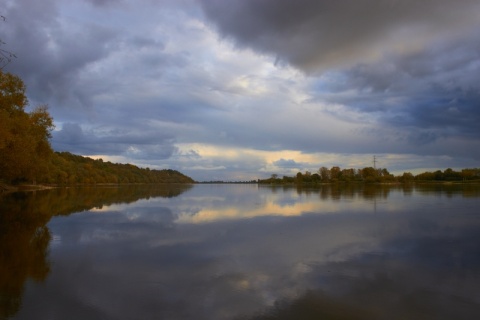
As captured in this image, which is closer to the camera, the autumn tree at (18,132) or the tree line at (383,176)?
the autumn tree at (18,132)

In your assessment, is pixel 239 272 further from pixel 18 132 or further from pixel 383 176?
pixel 383 176

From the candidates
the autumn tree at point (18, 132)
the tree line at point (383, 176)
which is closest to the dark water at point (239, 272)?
the autumn tree at point (18, 132)

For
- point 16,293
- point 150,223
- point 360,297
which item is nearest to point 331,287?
point 360,297

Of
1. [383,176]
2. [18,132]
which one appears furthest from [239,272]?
[383,176]

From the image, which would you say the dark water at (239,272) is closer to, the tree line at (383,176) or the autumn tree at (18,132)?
the autumn tree at (18,132)

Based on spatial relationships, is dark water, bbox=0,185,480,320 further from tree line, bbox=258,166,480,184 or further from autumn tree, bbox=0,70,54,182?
tree line, bbox=258,166,480,184

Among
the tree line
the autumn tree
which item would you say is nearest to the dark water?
the autumn tree

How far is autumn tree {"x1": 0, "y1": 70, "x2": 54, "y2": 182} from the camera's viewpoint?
33.3m

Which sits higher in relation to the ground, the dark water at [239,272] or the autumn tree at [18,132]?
the autumn tree at [18,132]

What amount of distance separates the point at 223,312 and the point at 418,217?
20.3 metres

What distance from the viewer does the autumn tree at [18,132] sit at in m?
33.3

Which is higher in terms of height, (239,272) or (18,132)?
(18,132)

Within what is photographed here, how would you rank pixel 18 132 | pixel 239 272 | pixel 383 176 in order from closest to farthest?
pixel 239 272, pixel 18 132, pixel 383 176

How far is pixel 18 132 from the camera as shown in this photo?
36.7 metres
